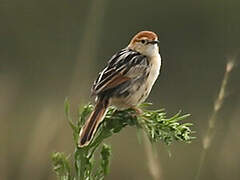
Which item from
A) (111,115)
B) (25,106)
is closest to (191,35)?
(25,106)

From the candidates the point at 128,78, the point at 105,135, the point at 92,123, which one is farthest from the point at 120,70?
the point at 105,135

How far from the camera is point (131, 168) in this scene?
10.9 m

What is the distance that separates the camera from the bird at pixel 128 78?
4.73 m

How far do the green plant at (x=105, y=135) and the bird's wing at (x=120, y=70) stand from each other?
0.89m

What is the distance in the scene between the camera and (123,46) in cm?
1348

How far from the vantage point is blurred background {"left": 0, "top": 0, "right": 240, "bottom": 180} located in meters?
10.6

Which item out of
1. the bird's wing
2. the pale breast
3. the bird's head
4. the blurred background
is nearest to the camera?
the pale breast

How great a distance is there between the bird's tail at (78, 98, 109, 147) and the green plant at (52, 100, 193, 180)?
0.03 meters

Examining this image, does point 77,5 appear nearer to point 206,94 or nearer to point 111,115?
point 206,94

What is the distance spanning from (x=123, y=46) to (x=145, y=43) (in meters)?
8.14

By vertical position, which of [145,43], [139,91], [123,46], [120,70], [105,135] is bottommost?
[105,135]

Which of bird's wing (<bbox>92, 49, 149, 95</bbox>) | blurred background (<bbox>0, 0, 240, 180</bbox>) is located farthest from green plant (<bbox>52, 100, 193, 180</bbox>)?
blurred background (<bbox>0, 0, 240, 180</bbox>)

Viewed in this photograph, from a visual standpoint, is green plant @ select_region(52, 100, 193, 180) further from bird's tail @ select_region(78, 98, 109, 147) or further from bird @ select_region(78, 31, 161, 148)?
bird @ select_region(78, 31, 161, 148)

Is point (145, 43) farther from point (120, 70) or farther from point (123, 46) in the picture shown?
point (123, 46)
